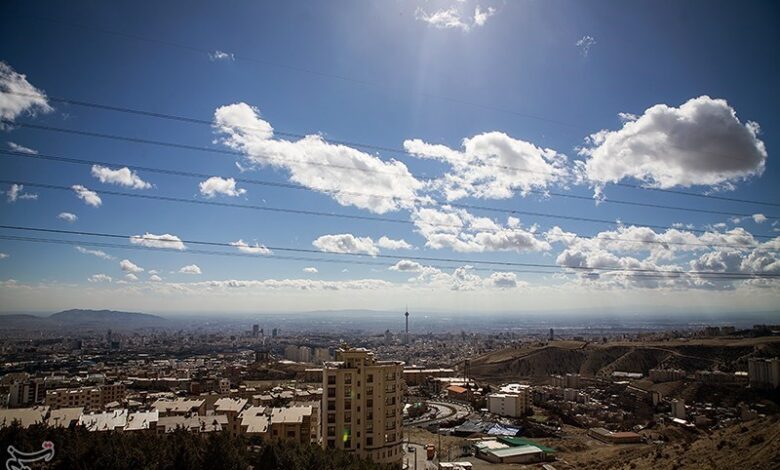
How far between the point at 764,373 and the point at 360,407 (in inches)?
1738

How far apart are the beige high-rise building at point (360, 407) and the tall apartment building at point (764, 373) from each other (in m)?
41.5

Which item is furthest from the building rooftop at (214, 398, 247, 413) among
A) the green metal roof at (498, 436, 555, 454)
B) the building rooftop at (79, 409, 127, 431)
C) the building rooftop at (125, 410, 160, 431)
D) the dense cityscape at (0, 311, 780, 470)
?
the green metal roof at (498, 436, 555, 454)

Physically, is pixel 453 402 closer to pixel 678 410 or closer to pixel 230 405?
pixel 678 410

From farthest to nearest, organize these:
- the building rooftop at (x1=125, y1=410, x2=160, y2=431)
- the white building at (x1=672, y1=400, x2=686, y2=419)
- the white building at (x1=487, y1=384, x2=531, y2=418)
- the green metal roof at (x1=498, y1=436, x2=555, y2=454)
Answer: the white building at (x1=487, y1=384, x2=531, y2=418) < the white building at (x1=672, y1=400, x2=686, y2=419) < the green metal roof at (x1=498, y1=436, x2=555, y2=454) < the building rooftop at (x1=125, y1=410, x2=160, y2=431)

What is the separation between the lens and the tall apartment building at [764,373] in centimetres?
4512

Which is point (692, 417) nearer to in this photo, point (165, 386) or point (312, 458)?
point (312, 458)

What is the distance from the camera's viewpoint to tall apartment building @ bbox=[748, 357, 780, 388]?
1777 inches

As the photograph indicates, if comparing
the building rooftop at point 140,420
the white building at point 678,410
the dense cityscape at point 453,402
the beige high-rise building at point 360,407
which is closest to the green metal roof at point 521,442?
the dense cityscape at point 453,402

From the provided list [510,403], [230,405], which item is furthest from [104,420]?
[510,403]

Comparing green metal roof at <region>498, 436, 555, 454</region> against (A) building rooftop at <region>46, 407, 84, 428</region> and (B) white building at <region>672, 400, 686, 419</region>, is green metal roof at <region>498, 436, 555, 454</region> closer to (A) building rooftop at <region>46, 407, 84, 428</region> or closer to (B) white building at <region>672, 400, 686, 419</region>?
(B) white building at <region>672, 400, 686, 419</region>

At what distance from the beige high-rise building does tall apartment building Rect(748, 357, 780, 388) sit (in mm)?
41501

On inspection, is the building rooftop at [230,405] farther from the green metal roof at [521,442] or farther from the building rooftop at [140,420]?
the green metal roof at [521,442]

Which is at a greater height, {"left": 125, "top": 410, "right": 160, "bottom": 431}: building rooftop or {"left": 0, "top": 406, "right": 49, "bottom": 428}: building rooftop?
{"left": 0, "top": 406, "right": 49, "bottom": 428}: building rooftop

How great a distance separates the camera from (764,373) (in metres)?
46.2
